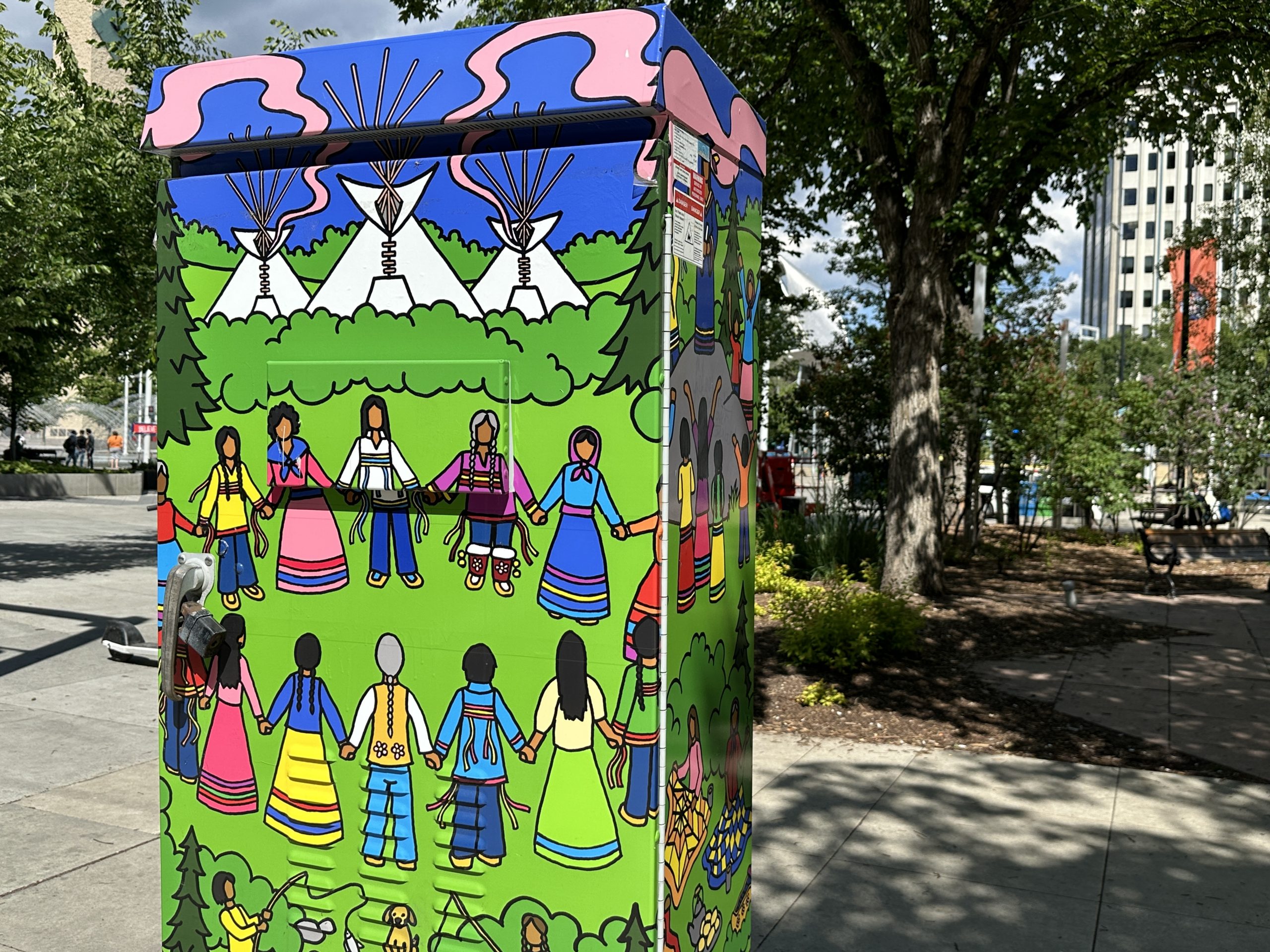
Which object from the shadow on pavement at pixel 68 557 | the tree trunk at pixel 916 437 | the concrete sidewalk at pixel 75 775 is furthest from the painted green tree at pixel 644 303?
the shadow on pavement at pixel 68 557

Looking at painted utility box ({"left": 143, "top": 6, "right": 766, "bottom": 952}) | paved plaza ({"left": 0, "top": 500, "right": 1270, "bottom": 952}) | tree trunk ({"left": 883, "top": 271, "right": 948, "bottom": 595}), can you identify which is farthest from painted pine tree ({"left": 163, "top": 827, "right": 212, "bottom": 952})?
tree trunk ({"left": 883, "top": 271, "right": 948, "bottom": 595})

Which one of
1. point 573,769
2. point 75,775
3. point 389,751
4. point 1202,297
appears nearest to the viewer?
point 573,769

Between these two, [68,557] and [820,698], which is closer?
[820,698]

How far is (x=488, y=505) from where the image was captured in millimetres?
2244

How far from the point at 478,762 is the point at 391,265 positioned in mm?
1029

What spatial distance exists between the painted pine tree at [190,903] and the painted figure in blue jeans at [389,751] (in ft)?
1.51

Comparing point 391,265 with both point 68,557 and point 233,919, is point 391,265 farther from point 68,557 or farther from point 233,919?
point 68,557

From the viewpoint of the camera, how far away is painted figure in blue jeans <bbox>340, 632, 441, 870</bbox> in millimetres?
2328

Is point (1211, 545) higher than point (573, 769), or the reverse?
point (573, 769)

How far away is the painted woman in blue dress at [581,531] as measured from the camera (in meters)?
2.16

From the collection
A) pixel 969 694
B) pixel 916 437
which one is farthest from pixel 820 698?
pixel 916 437

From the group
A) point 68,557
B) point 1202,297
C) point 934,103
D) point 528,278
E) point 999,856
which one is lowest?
point 999,856

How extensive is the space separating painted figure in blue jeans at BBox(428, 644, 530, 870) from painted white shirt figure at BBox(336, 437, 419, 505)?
0.36m

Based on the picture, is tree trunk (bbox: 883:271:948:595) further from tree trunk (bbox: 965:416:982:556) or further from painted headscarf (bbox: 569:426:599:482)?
painted headscarf (bbox: 569:426:599:482)
